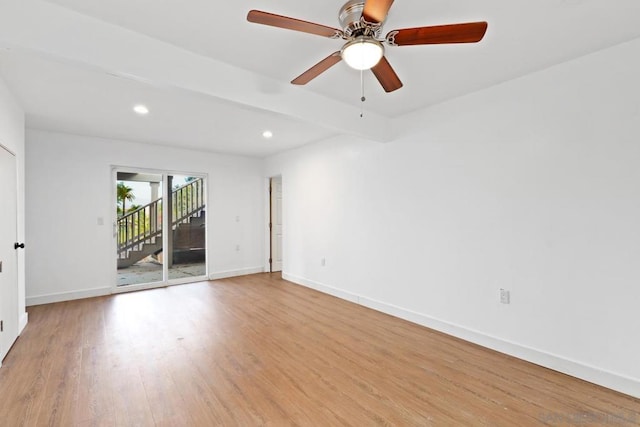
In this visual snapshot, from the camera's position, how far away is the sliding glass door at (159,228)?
5156mm

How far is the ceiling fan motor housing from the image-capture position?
66.2 inches

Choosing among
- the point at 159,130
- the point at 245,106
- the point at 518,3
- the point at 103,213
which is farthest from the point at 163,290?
the point at 518,3

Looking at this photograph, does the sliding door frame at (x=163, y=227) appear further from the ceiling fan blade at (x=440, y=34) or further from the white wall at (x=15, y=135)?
the ceiling fan blade at (x=440, y=34)

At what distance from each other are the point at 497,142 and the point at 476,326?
1808 mm

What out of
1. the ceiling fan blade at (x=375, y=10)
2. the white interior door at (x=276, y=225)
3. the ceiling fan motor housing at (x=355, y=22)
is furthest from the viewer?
the white interior door at (x=276, y=225)

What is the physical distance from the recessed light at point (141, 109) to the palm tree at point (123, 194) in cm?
202

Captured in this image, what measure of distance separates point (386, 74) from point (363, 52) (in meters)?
0.39

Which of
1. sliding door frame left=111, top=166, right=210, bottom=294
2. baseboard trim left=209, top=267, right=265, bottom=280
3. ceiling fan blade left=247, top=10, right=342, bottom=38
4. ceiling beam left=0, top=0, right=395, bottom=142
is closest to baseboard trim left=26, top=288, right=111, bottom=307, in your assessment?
sliding door frame left=111, top=166, right=210, bottom=294

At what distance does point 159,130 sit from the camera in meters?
4.31

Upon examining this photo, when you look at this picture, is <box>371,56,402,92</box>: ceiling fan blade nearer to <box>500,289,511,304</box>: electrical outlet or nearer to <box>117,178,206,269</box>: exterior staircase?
<box>500,289,511,304</box>: electrical outlet

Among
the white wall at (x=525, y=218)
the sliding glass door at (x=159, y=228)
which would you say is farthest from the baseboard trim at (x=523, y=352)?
the sliding glass door at (x=159, y=228)

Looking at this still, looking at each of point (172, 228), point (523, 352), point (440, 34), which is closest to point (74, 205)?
point (172, 228)

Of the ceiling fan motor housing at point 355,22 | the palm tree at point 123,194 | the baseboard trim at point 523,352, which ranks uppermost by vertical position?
the ceiling fan motor housing at point 355,22

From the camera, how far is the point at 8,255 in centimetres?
283
